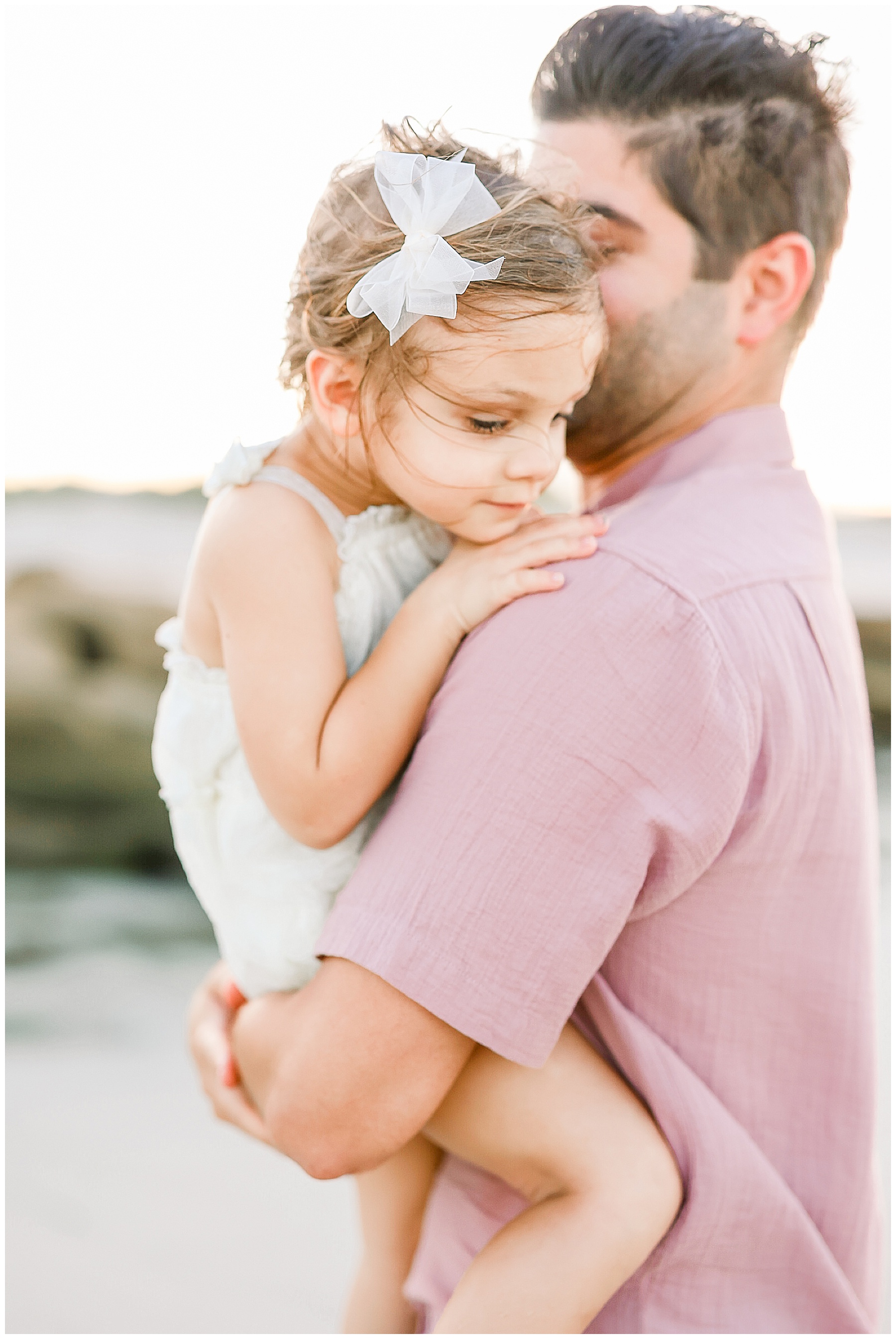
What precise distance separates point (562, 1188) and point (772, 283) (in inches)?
37.7

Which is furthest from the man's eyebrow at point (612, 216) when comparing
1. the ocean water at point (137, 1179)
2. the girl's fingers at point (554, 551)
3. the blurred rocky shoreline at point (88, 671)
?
the blurred rocky shoreline at point (88, 671)

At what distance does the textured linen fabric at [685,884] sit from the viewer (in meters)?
0.92

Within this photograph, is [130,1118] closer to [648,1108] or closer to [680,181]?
[648,1108]

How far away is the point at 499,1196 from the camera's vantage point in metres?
1.08

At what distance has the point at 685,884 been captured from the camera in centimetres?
96

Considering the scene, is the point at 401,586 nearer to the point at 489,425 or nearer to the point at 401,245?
the point at 489,425

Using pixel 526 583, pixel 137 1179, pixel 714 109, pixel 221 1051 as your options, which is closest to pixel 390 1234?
pixel 221 1051

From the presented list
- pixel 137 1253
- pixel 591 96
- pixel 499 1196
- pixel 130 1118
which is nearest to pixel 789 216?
pixel 591 96

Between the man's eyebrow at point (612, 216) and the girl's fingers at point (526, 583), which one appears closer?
the girl's fingers at point (526, 583)

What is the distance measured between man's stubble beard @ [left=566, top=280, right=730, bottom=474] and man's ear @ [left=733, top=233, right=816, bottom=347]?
3 cm

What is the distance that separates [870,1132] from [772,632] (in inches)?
19.8

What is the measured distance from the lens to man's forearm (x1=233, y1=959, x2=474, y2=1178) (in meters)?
0.95

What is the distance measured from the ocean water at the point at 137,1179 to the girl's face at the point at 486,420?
5.58 ft

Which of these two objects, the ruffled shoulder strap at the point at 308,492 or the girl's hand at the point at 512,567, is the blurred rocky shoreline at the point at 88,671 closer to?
the ruffled shoulder strap at the point at 308,492
